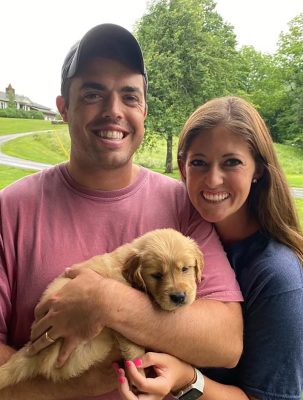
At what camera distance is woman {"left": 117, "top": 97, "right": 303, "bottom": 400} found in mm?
1401

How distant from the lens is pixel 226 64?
5.19 metres

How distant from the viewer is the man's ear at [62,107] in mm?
1790

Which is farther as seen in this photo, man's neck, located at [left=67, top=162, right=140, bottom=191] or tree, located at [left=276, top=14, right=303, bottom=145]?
tree, located at [left=276, top=14, right=303, bottom=145]

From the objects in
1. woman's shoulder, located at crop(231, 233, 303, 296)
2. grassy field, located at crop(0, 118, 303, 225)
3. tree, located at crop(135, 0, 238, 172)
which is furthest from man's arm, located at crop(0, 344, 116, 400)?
tree, located at crop(135, 0, 238, 172)

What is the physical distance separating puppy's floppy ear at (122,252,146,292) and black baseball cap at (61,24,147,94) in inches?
32.8

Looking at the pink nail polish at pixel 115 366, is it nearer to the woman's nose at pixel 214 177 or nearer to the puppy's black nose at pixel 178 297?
the puppy's black nose at pixel 178 297

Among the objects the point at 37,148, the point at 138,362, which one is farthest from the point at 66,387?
the point at 37,148

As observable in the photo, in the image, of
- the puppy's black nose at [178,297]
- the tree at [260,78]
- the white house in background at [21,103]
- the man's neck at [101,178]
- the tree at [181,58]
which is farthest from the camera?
the tree at [260,78]

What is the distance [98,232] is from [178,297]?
46 cm

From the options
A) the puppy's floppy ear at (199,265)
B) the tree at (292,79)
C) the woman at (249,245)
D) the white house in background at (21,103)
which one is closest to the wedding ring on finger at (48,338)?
the woman at (249,245)

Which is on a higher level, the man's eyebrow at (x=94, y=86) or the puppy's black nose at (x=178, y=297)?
the man's eyebrow at (x=94, y=86)

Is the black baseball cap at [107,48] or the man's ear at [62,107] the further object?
the man's ear at [62,107]

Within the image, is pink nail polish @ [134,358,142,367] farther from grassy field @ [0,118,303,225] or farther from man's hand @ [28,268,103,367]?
grassy field @ [0,118,303,225]

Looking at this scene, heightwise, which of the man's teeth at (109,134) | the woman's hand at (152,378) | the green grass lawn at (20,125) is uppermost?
the man's teeth at (109,134)
